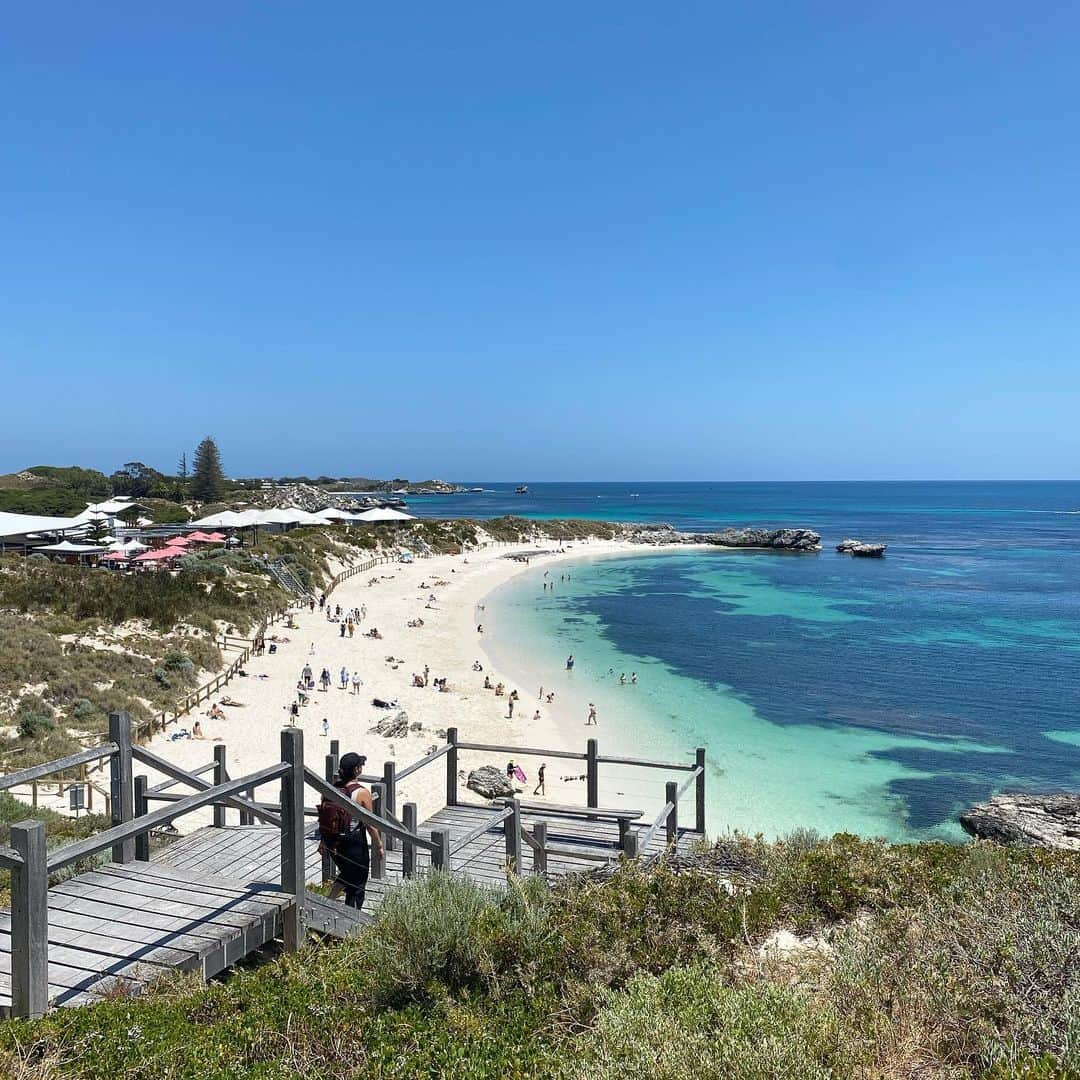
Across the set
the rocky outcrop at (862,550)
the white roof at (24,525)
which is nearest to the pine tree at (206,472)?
the white roof at (24,525)

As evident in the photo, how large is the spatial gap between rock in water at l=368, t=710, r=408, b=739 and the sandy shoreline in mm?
171

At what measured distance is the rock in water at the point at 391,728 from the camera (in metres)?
19.6

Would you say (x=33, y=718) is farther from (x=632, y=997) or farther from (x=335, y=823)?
(x=632, y=997)

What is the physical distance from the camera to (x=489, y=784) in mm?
16000

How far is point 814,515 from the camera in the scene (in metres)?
135

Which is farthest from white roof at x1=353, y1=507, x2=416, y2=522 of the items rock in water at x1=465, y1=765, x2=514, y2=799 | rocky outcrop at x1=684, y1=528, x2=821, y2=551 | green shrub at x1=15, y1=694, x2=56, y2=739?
rock in water at x1=465, y1=765, x2=514, y2=799

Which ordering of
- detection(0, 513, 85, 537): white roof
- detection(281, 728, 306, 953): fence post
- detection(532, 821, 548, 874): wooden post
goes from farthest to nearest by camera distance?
detection(0, 513, 85, 537): white roof → detection(532, 821, 548, 874): wooden post → detection(281, 728, 306, 953): fence post

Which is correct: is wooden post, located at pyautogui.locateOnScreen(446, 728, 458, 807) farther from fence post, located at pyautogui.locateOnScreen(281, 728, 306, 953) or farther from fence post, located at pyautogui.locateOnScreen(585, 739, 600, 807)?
fence post, located at pyautogui.locateOnScreen(281, 728, 306, 953)

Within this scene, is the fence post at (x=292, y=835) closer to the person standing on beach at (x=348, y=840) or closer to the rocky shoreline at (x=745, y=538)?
the person standing on beach at (x=348, y=840)

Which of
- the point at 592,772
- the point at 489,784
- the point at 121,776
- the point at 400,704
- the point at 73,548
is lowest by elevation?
the point at 400,704

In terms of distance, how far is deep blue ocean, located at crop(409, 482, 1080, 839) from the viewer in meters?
17.7

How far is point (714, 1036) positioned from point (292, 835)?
9.72 feet

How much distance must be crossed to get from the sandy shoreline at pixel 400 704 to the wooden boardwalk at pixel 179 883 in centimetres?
629

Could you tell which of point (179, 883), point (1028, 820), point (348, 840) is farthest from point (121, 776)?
point (1028, 820)
